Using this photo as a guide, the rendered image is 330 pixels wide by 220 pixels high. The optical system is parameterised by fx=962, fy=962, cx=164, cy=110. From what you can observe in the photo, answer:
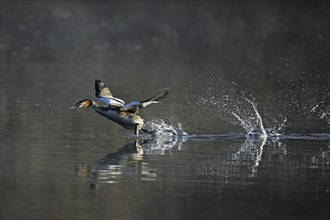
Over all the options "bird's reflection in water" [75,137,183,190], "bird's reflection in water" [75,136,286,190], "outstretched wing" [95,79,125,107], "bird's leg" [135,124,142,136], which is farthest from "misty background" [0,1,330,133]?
"bird's reflection in water" [75,137,183,190]

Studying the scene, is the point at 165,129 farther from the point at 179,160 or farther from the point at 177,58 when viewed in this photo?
the point at 177,58

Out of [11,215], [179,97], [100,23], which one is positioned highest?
[100,23]

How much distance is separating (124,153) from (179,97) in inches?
289

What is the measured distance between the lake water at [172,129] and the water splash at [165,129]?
33 millimetres

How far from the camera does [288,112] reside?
59.2 feet

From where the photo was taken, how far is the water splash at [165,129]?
1548 cm

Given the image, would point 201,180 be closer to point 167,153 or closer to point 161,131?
point 167,153

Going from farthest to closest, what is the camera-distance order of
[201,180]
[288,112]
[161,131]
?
[288,112]
[161,131]
[201,180]

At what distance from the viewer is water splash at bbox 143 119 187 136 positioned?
15477mm

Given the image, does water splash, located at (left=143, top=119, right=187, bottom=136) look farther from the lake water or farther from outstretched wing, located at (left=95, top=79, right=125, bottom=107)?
outstretched wing, located at (left=95, top=79, right=125, bottom=107)

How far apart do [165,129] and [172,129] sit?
158 mm

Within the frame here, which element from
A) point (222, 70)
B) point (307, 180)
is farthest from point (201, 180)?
point (222, 70)

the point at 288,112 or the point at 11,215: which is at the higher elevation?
the point at 288,112

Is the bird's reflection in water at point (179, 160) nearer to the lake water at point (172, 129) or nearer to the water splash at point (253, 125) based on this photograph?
the lake water at point (172, 129)
